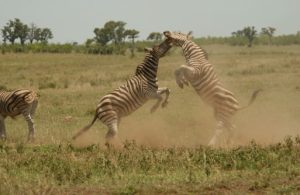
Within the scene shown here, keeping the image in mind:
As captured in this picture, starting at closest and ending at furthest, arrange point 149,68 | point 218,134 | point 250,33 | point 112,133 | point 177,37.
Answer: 1. point 218,134
2. point 112,133
3. point 149,68
4. point 177,37
5. point 250,33

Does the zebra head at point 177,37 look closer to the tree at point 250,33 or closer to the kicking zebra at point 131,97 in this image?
the kicking zebra at point 131,97

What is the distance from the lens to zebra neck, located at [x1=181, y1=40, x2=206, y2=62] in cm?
1179

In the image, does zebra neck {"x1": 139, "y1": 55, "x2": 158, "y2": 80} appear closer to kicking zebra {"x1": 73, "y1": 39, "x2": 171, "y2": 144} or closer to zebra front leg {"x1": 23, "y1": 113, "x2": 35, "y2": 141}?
kicking zebra {"x1": 73, "y1": 39, "x2": 171, "y2": 144}

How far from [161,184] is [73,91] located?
49.0ft

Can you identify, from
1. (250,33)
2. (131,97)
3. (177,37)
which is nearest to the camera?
(131,97)

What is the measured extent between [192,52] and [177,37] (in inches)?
21.9

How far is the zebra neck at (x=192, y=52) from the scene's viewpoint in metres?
11.8

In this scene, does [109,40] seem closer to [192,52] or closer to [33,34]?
[33,34]

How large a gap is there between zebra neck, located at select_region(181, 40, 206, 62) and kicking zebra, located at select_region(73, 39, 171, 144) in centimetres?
53

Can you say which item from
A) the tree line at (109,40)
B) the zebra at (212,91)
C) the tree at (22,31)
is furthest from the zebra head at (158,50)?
the tree at (22,31)

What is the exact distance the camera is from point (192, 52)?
1192 cm

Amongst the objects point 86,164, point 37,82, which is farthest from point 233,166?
point 37,82

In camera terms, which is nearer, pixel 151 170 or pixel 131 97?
pixel 151 170

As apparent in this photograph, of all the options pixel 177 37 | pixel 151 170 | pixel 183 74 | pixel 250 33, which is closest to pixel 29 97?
pixel 177 37
